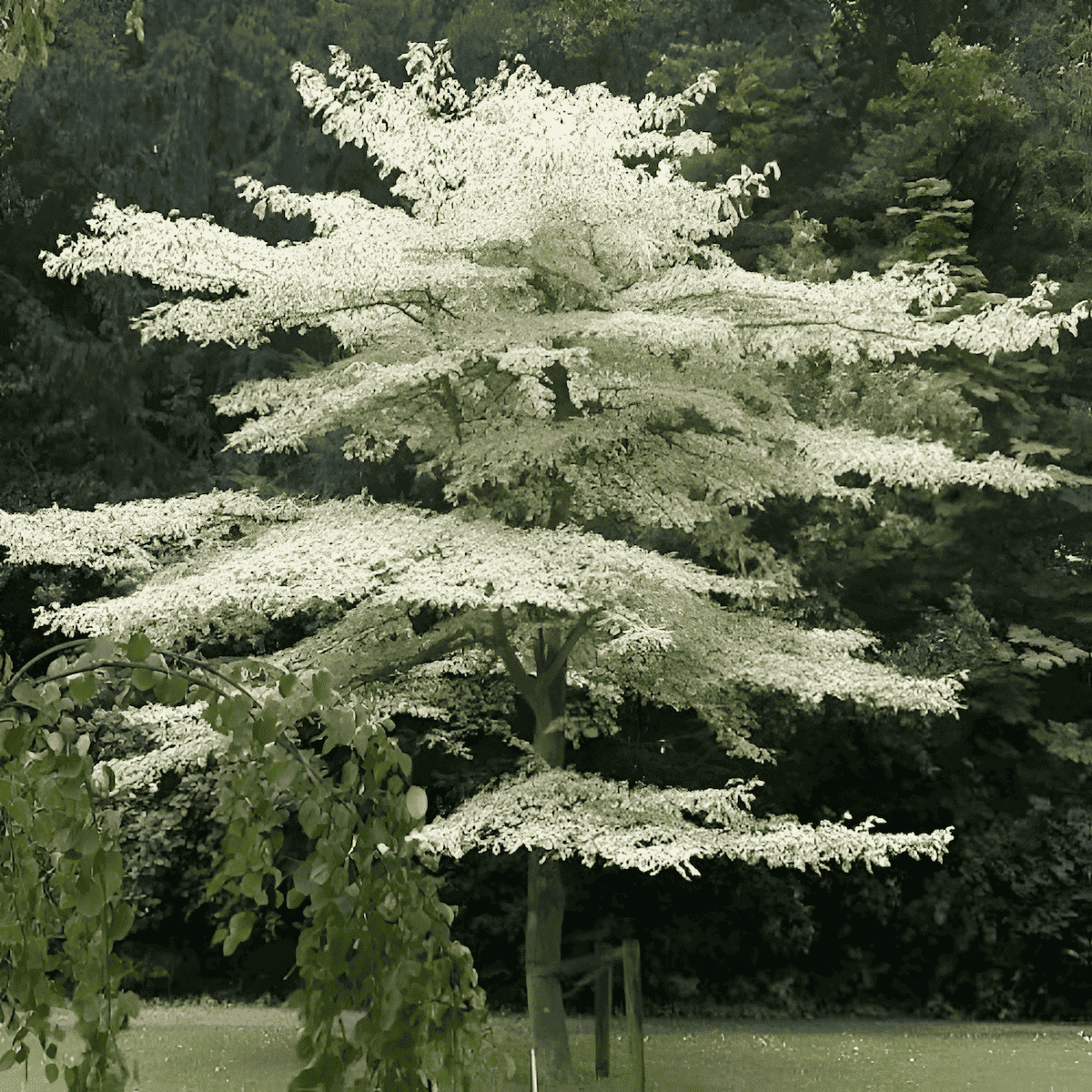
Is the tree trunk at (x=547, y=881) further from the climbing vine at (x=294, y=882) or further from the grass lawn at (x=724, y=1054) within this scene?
the climbing vine at (x=294, y=882)

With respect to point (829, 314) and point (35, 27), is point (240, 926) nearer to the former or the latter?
point (35, 27)

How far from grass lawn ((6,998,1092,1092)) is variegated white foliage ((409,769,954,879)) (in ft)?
3.31

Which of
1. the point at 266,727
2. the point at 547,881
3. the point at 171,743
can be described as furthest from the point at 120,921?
the point at 547,881

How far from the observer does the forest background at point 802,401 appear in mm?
8164

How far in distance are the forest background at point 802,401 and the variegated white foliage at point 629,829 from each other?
6.29 ft

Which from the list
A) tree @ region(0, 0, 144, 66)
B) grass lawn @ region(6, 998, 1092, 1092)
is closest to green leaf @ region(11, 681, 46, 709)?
tree @ region(0, 0, 144, 66)

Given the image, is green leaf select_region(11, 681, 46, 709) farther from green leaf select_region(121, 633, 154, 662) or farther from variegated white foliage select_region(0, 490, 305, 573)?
variegated white foliage select_region(0, 490, 305, 573)

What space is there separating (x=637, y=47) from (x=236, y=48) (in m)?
3.04

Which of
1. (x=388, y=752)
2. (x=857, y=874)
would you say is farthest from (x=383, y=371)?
(x=857, y=874)

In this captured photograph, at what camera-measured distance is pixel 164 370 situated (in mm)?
10094

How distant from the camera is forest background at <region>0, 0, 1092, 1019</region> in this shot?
8.16 m

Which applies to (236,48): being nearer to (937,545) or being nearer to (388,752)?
(937,545)

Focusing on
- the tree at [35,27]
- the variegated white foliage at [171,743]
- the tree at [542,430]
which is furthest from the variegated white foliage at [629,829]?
the tree at [35,27]

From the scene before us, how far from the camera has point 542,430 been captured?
5605 millimetres
